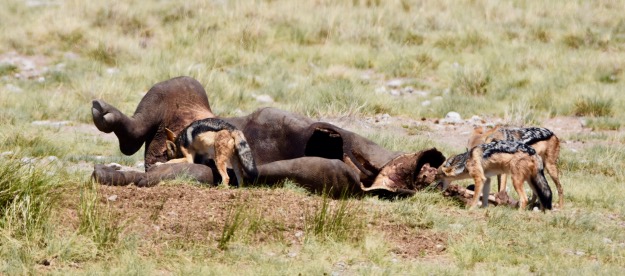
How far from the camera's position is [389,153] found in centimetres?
990

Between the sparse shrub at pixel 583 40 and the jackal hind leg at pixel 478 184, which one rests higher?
the jackal hind leg at pixel 478 184

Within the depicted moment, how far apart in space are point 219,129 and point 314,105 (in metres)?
7.61

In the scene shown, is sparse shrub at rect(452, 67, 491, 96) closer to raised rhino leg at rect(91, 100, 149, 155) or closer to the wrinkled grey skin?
the wrinkled grey skin

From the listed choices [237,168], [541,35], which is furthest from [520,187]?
[541,35]

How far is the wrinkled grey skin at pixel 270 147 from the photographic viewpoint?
9.12 meters

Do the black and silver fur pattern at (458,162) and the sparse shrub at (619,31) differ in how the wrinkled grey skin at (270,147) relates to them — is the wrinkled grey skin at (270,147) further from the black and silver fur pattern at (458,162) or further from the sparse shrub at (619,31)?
the sparse shrub at (619,31)

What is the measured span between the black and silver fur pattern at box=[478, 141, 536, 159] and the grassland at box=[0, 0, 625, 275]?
62 cm

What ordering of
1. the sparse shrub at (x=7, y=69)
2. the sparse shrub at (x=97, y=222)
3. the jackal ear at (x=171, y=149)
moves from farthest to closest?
the sparse shrub at (x=7, y=69)
the jackal ear at (x=171, y=149)
the sparse shrub at (x=97, y=222)

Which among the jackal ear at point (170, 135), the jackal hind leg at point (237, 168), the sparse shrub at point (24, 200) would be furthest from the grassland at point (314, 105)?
the jackal ear at point (170, 135)

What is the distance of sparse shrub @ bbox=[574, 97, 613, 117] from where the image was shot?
674 inches

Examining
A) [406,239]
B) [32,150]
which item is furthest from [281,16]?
[406,239]

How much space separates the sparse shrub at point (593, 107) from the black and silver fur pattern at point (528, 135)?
610 cm

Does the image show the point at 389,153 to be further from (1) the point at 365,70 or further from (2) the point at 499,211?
(1) the point at 365,70

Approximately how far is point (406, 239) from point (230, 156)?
205cm
